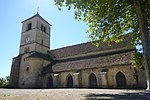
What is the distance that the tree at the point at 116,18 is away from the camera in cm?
1150

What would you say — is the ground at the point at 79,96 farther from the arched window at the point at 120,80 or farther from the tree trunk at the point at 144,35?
the arched window at the point at 120,80

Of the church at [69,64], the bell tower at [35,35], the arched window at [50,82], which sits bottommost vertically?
the arched window at [50,82]

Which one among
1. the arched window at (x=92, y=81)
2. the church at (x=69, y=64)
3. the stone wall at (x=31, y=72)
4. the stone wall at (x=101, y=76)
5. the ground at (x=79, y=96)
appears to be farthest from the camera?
the stone wall at (x=31, y=72)

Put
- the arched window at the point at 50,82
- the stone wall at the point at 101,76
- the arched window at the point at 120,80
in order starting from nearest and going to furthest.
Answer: the stone wall at the point at 101,76 < the arched window at the point at 120,80 < the arched window at the point at 50,82

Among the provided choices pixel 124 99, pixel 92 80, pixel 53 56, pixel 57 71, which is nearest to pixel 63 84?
pixel 57 71

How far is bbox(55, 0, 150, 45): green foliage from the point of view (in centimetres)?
1180

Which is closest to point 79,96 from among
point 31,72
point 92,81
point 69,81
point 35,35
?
point 92,81

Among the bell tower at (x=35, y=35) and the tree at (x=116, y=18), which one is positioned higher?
the bell tower at (x=35, y=35)

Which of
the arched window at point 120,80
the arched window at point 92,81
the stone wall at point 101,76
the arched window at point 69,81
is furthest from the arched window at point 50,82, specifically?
the arched window at point 120,80

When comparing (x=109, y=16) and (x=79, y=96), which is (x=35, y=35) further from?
(x=79, y=96)

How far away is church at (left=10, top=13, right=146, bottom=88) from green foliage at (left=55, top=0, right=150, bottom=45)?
6.92 meters

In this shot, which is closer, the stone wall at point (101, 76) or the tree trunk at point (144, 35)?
the tree trunk at point (144, 35)

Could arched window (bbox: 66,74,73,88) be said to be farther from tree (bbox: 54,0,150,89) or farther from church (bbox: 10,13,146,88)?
tree (bbox: 54,0,150,89)

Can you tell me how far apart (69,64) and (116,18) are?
16.0 meters
